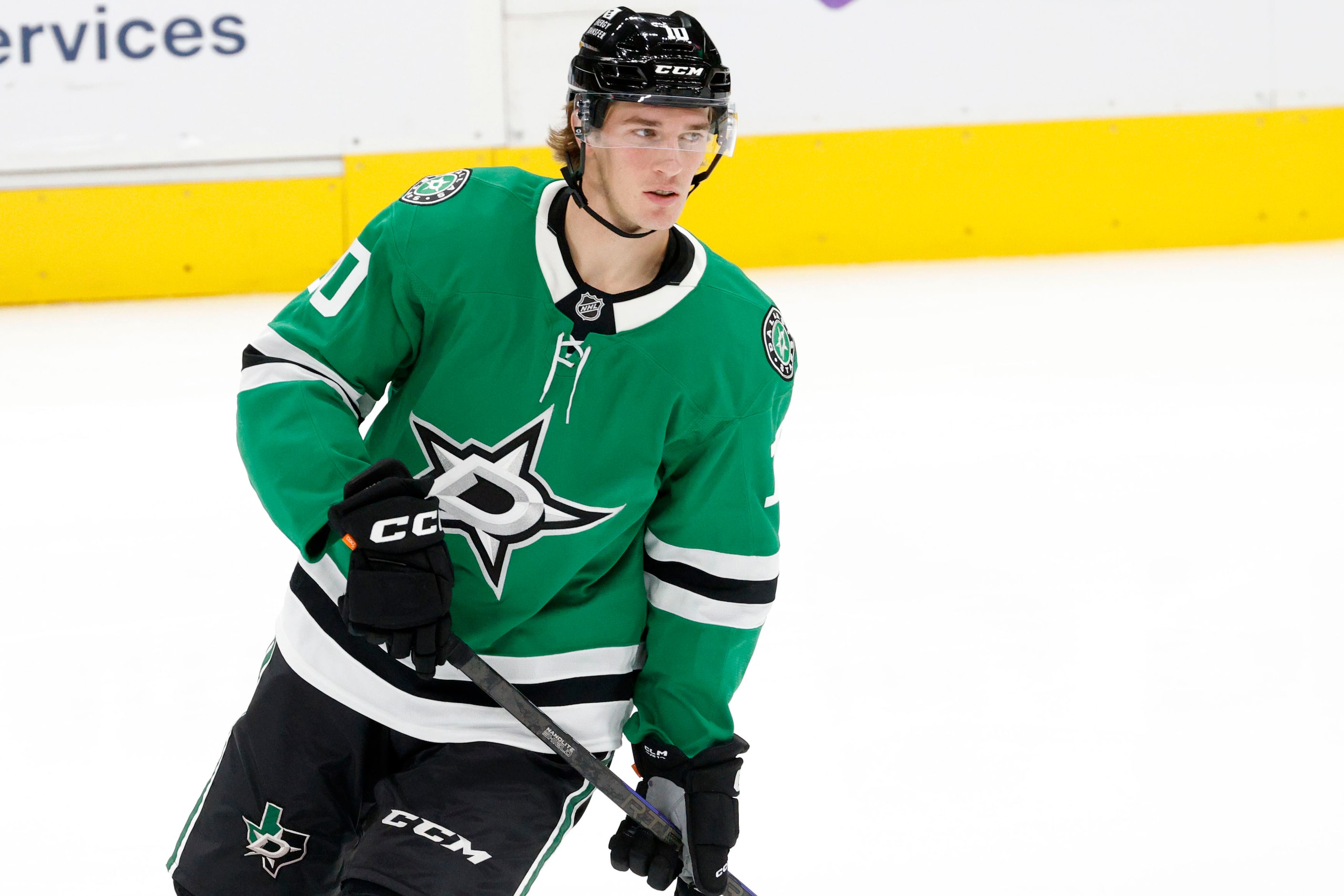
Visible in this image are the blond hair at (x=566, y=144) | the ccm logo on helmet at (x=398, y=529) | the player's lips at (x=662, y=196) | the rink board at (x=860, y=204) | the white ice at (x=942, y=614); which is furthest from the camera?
the rink board at (x=860, y=204)

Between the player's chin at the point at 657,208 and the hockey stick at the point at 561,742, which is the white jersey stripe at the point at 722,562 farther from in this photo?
the player's chin at the point at 657,208

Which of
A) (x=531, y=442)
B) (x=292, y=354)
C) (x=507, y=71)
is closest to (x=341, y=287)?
(x=292, y=354)

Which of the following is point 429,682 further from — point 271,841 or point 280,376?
point 280,376

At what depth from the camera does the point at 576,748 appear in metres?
1.50

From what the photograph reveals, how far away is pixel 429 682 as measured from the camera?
1.50 m

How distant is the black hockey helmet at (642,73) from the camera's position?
1452mm

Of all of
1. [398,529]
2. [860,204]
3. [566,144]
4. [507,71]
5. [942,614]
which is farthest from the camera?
[860,204]

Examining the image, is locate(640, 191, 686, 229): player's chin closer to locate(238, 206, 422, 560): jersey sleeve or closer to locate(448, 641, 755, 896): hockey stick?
locate(238, 206, 422, 560): jersey sleeve

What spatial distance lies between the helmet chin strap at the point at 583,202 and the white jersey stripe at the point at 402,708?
49 cm

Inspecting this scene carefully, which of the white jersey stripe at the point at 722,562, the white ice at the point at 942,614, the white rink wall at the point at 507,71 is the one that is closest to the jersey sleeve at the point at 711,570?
the white jersey stripe at the point at 722,562

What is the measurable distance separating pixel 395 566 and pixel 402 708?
0.74 feet

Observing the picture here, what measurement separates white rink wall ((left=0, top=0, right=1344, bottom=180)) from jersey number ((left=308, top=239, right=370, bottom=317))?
159 inches

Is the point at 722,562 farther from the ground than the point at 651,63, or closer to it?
closer to it

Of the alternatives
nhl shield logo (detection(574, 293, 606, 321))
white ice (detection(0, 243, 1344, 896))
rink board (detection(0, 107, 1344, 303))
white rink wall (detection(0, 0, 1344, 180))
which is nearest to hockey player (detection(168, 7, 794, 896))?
nhl shield logo (detection(574, 293, 606, 321))
